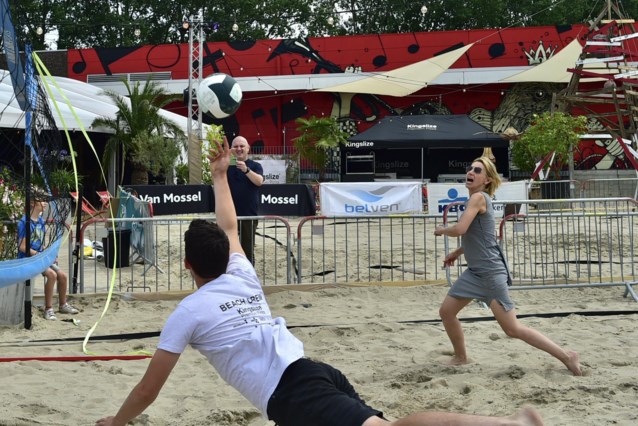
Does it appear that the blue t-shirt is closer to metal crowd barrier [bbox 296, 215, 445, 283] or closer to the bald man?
the bald man

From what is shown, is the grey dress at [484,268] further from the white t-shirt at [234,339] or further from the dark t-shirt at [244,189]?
the dark t-shirt at [244,189]

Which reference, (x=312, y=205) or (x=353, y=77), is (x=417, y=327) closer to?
(x=312, y=205)

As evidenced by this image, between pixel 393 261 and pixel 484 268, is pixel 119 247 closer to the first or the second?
pixel 393 261

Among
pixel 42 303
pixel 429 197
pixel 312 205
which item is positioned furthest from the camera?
pixel 429 197

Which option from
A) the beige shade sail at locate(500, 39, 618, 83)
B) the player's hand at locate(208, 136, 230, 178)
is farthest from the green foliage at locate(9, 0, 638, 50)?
the player's hand at locate(208, 136, 230, 178)

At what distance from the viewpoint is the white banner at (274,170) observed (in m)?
30.1

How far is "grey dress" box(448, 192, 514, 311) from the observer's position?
5.93 m

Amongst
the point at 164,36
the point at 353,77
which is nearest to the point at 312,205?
the point at 353,77

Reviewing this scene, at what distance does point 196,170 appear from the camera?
25125mm

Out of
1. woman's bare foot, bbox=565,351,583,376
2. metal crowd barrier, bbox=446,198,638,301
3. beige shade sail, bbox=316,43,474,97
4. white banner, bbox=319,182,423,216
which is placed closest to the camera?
woman's bare foot, bbox=565,351,583,376

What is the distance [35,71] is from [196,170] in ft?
59.9

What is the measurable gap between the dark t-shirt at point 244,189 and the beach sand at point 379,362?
40.5 inches

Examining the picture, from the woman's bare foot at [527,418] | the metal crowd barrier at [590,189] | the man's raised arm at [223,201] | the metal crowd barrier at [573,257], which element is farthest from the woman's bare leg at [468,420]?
the metal crowd barrier at [590,189]

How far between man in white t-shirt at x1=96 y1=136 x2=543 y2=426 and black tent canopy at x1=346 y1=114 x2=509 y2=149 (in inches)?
939
